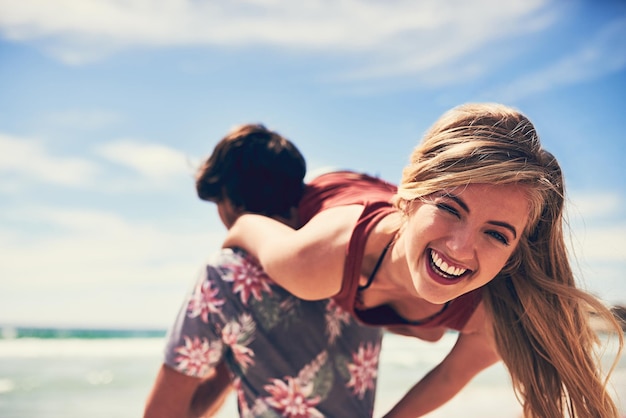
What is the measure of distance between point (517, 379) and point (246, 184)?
1.40 meters

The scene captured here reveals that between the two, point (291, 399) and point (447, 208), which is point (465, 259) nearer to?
point (447, 208)

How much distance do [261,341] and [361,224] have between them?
26.9 inches

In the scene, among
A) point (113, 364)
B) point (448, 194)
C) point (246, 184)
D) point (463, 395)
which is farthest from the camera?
point (113, 364)

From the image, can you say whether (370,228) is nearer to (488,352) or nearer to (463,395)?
(488,352)

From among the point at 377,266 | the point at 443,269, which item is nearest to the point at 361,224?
the point at 377,266

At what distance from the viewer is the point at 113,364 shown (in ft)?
31.5

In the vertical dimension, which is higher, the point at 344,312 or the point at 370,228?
the point at 370,228

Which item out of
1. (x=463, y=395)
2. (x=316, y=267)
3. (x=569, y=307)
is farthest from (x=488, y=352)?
(x=463, y=395)

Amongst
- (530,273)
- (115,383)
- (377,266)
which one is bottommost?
(115,383)

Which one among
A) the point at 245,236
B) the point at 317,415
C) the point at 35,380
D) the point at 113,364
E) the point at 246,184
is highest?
the point at 246,184

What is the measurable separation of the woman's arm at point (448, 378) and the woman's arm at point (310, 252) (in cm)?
69

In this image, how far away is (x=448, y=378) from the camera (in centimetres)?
270

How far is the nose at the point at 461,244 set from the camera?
187 centimetres

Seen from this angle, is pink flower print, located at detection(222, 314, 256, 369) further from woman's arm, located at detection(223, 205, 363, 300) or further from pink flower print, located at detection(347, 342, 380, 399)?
pink flower print, located at detection(347, 342, 380, 399)
